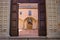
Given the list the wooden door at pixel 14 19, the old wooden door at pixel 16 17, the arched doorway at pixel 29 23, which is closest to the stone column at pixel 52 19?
the old wooden door at pixel 16 17

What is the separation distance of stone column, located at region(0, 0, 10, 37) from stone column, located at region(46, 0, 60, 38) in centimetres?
176

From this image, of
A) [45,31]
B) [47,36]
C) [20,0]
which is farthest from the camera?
[20,0]

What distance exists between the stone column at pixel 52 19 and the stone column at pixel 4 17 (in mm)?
1756

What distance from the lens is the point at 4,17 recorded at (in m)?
5.81

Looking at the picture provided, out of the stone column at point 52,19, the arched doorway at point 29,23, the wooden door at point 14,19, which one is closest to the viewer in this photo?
the stone column at point 52,19

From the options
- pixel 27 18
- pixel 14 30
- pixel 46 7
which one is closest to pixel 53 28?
pixel 46 7

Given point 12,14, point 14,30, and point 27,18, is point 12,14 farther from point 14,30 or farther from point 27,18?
point 27,18

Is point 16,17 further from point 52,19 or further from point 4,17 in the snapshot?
point 52,19

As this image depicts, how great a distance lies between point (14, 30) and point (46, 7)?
1.78 meters

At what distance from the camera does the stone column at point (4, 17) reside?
5695 millimetres

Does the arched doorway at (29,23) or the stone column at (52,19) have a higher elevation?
the stone column at (52,19)

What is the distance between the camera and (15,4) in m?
6.29

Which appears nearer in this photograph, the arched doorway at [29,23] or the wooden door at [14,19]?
the wooden door at [14,19]

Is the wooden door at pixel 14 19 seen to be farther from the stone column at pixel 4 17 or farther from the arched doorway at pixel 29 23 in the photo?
the arched doorway at pixel 29 23
